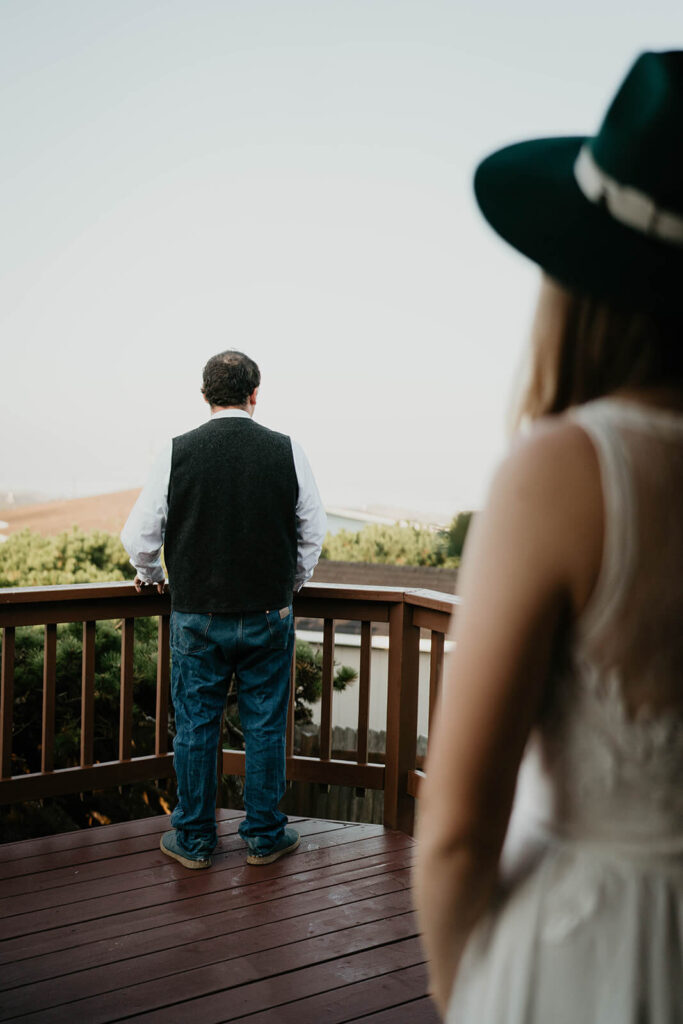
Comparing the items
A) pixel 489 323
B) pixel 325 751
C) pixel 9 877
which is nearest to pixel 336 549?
pixel 325 751

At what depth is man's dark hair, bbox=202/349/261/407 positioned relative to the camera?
2711 mm

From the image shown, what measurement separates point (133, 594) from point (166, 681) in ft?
1.37

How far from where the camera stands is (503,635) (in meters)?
0.55

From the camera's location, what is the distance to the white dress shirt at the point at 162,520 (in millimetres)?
2682

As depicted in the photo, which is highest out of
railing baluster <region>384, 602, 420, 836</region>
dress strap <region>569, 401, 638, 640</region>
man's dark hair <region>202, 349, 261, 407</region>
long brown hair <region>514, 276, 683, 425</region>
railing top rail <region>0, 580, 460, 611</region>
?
man's dark hair <region>202, 349, 261, 407</region>

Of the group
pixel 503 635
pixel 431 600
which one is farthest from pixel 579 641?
pixel 431 600

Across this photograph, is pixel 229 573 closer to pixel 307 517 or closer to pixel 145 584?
pixel 307 517

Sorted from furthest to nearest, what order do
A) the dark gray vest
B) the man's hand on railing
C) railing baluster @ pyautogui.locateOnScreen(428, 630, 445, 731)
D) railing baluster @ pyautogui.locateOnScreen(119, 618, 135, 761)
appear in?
railing baluster @ pyautogui.locateOnScreen(119, 618, 135, 761)
railing baluster @ pyautogui.locateOnScreen(428, 630, 445, 731)
the man's hand on railing
the dark gray vest

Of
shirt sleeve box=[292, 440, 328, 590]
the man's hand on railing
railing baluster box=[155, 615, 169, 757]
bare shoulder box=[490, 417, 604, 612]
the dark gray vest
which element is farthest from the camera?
railing baluster box=[155, 615, 169, 757]

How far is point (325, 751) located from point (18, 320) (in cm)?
1346

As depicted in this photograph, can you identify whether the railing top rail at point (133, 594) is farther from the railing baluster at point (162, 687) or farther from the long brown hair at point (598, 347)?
the long brown hair at point (598, 347)

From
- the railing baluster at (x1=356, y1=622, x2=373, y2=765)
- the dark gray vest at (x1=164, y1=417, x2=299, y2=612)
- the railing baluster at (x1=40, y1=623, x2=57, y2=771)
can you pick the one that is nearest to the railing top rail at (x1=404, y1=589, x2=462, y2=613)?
the railing baluster at (x1=356, y1=622, x2=373, y2=765)

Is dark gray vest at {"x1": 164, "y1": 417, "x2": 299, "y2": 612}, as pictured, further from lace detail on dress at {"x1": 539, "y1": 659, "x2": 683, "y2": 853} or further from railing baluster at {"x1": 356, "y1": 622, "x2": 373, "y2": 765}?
lace detail on dress at {"x1": 539, "y1": 659, "x2": 683, "y2": 853}

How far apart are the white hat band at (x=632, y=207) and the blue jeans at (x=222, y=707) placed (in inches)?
89.1
